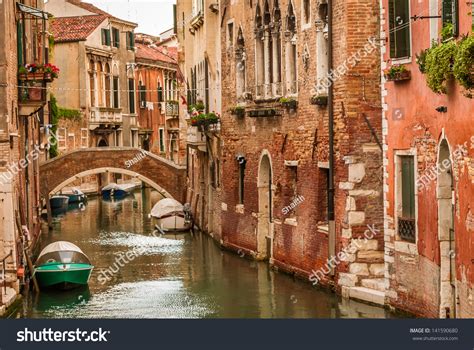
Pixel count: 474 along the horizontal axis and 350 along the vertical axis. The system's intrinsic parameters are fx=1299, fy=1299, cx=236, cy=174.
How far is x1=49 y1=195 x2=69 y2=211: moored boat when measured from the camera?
→ 38938 millimetres

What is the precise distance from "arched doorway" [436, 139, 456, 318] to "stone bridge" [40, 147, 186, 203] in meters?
22.2

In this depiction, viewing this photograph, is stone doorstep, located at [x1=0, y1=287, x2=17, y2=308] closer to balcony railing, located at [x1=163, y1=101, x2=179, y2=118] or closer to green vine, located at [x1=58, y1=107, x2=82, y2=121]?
green vine, located at [x1=58, y1=107, x2=82, y2=121]

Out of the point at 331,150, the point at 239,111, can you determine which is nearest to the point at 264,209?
the point at 239,111

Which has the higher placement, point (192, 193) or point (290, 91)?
point (290, 91)

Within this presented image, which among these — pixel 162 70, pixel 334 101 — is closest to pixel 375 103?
pixel 334 101

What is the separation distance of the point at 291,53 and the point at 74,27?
2717 cm

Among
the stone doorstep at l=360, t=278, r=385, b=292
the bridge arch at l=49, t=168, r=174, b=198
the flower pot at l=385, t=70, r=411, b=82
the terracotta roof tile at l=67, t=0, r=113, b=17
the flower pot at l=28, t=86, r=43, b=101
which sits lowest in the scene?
the stone doorstep at l=360, t=278, r=385, b=292

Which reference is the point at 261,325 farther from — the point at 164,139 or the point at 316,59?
the point at 164,139

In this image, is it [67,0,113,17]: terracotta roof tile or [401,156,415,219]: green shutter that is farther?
[67,0,113,17]: terracotta roof tile

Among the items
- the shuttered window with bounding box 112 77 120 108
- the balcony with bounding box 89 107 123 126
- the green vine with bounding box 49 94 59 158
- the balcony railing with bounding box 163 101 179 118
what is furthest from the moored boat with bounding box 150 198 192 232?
the shuttered window with bounding box 112 77 120 108

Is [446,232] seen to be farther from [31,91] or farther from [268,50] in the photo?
[31,91]

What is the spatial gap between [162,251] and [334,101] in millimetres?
9686

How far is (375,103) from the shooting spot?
17906mm

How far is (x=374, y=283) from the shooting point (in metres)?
17.6
